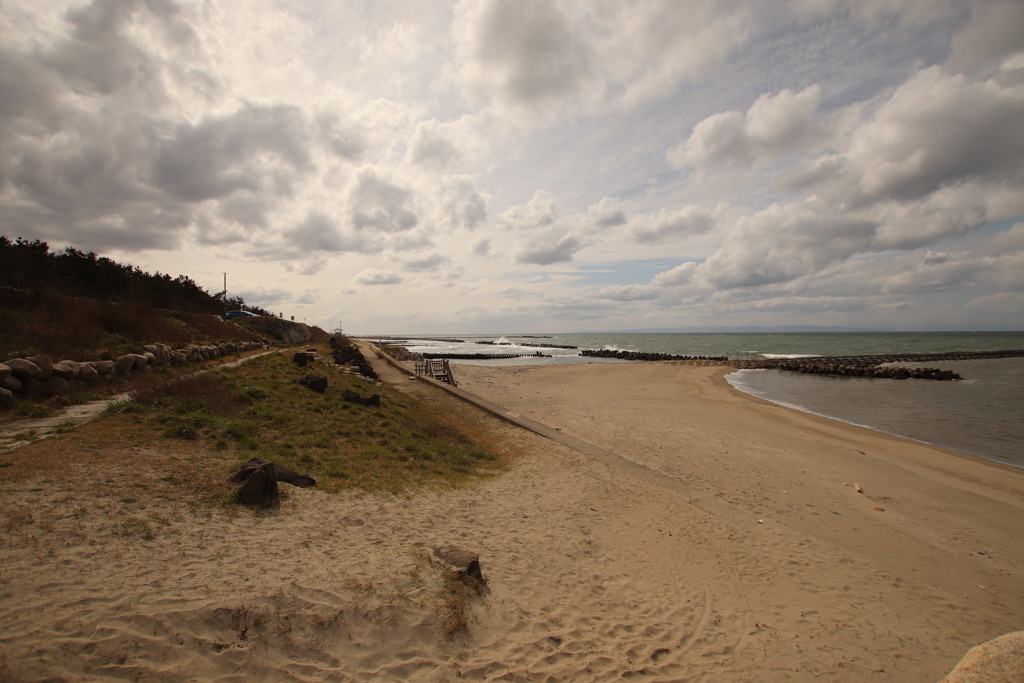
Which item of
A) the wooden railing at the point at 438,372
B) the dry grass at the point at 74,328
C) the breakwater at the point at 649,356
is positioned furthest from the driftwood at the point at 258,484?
the breakwater at the point at 649,356

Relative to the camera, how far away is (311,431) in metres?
10.4

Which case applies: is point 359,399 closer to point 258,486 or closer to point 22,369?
point 22,369

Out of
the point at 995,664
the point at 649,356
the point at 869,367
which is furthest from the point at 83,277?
the point at 869,367

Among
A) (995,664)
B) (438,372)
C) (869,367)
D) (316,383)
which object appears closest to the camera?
(995,664)

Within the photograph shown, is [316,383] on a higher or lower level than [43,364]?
lower

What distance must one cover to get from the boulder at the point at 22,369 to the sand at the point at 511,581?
3.58m

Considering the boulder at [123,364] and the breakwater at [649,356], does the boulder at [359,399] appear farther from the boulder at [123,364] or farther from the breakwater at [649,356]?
the breakwater at [649,356]

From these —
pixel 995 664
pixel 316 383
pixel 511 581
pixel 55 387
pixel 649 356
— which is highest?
pixel 55 387

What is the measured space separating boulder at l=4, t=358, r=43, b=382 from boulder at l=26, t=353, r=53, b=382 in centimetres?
14

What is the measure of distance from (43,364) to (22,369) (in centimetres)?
48

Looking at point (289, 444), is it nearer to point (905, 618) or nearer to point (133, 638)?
point (133, 638)

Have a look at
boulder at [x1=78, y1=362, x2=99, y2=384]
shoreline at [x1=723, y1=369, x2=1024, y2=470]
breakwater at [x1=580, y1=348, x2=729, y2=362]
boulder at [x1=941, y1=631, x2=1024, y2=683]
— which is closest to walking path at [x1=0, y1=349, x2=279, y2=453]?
boulder at [x1=78, y1=362, x2=99, y2=384]

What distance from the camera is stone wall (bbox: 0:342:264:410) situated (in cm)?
867

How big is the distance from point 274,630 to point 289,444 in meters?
5.71
